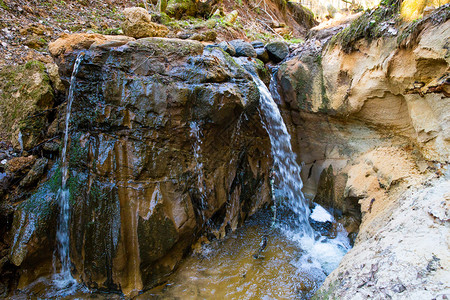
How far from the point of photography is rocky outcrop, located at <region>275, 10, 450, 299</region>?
1.84 metres

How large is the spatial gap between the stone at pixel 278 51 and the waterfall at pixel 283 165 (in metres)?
1.42

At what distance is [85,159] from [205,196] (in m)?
1.72

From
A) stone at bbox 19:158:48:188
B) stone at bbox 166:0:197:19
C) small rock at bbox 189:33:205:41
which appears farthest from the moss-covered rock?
stone at bbox 166:0:197:19

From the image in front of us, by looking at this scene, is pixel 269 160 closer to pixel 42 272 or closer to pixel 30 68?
pixel 42 272

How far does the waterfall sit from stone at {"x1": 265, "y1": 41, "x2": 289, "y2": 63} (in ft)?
4.65

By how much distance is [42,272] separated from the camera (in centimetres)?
305

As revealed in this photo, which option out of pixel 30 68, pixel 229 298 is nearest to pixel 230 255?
pixel 229 298

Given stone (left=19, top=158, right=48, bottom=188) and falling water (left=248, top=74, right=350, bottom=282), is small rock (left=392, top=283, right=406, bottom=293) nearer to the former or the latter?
falling water (left=248, top=74, right=350, bottom=282)

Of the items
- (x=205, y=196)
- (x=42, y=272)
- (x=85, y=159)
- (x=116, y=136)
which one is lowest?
(x=42, y=272)

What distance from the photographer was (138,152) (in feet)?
9.97

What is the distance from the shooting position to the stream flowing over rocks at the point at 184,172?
2.81 meters

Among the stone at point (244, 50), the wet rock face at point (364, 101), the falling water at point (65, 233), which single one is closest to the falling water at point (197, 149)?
the falling water at point (65, 233)

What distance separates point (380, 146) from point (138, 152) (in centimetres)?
368

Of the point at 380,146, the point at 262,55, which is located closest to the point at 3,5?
the point at 262,55
